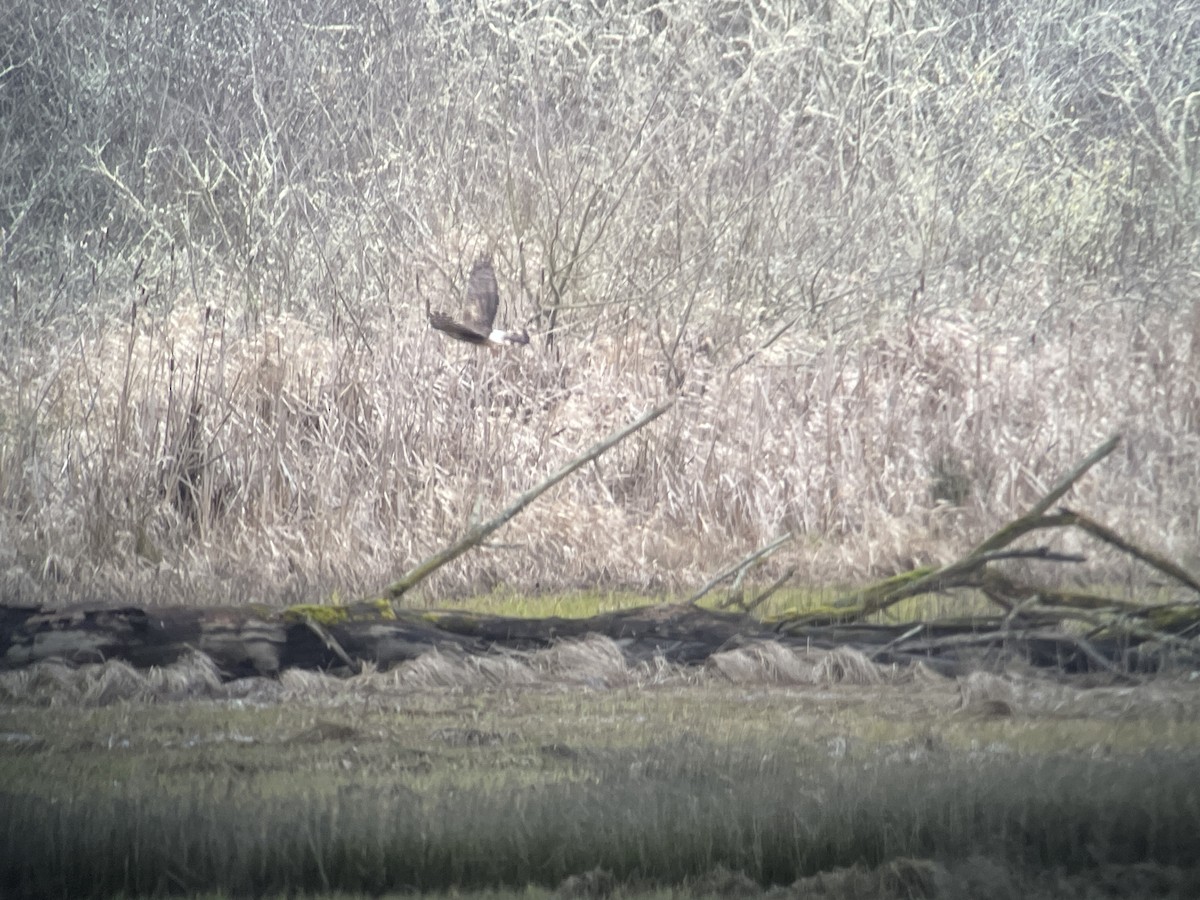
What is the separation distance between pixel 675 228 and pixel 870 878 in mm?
1892

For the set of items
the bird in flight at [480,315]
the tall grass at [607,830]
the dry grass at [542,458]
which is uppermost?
the bird in flight at [480,315]

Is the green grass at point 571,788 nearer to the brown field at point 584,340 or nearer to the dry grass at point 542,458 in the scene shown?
the brown field at point 584,340

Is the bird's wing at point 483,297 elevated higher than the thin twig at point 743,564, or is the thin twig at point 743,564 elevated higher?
the bird's wing at point 483,297

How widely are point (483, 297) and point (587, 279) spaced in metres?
0.29

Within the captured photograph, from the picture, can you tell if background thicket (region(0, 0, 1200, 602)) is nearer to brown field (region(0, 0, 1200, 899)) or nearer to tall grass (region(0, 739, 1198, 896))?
brown field (region(0, 0, 1200, 899))

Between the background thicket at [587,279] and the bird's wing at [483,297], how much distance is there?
43 millimetres

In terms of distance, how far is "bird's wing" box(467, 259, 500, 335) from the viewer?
13.8 feet

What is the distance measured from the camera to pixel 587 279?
4223 mm

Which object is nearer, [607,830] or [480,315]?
[607,830]

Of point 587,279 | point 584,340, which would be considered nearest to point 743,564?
point 584,340

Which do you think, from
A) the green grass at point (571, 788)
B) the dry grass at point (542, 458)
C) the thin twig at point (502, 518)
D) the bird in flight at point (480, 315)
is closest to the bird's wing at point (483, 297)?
the bird in flight at point (480, 315)

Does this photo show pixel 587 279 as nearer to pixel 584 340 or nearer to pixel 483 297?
pixel 584 340

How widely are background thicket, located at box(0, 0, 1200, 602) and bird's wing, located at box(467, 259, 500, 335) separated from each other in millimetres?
43

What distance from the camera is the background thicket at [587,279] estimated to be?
4.04 m
